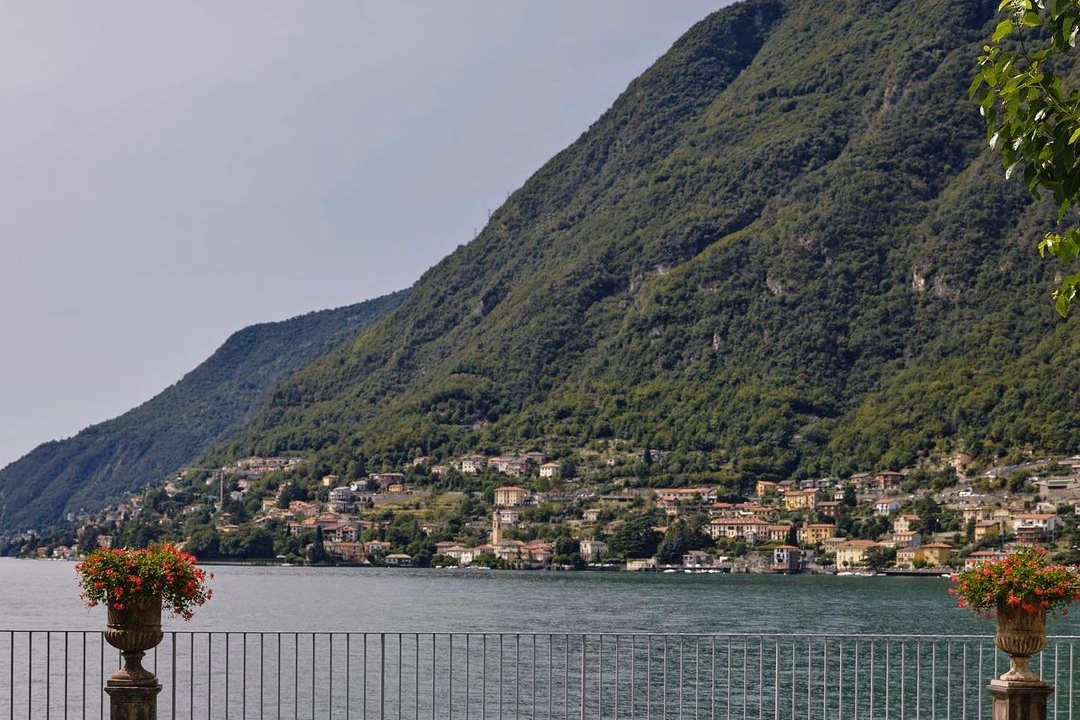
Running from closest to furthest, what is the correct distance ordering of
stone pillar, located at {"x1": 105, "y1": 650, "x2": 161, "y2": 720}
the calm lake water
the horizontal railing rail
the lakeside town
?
stone pillar, located at {"x1": 105, "y1": 650, "x2": 161, "y2": 720}, the horizontal railing rail, the calm lake water, the lakeside town

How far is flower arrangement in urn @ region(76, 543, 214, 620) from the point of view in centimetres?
1173

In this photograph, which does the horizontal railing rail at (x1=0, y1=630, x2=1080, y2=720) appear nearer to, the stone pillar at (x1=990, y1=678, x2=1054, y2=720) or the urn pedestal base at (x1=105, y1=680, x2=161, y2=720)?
the stone pillar at (x1=990, y1=678, x2=1054, y2=720)

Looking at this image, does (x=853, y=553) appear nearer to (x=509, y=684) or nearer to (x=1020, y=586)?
(x=509, y=684)

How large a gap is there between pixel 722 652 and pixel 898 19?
154533 mm

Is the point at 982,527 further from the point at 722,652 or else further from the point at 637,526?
the point at 722,652

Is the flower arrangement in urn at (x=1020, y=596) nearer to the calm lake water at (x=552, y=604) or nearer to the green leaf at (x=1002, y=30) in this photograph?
the green leaf at (x=1002, y=30)

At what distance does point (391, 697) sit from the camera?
33.7 meters

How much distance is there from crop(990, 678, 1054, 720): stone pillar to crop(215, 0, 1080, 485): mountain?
114 metres

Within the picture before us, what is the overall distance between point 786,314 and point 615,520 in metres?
30.1

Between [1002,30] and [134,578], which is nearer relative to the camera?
[1002,30]

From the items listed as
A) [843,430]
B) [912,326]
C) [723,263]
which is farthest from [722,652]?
[723,263]

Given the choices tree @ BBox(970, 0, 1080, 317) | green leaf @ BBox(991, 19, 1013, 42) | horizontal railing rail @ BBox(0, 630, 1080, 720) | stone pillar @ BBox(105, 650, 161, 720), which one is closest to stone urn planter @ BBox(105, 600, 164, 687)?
stone pillar @ BBox(105, 650, 161, 720)

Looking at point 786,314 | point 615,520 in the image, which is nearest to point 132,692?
point 615,520

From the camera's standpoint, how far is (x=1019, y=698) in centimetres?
1256
